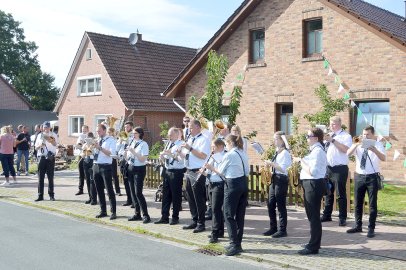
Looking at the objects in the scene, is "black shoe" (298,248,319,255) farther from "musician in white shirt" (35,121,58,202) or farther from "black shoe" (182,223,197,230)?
"musician in white shirt" (35,121,58,202)

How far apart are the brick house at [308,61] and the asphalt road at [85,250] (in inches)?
403

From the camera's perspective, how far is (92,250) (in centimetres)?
813

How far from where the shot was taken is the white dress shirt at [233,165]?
787cm

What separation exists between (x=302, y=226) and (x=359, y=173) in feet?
5.43

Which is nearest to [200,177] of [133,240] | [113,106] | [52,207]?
[133,240]

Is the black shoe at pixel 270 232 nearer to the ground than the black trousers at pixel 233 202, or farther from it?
nearer to the ground

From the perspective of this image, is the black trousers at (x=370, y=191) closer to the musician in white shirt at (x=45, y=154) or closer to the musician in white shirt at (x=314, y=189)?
the musician in white shirt at (x=314, y=189)

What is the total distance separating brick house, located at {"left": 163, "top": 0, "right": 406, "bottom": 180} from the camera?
53.0 ft

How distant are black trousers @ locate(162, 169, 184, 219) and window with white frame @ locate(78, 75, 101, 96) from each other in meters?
22.2

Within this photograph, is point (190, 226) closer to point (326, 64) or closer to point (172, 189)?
point (172, 189)

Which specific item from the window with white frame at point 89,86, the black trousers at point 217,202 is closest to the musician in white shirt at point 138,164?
the black trousers at point 217,202

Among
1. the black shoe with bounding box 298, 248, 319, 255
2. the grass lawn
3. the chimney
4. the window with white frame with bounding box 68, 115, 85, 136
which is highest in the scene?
the chimney

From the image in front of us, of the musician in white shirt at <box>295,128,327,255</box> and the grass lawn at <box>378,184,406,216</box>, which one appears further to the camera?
the grass lawn at <box>378,184,406,216</box>

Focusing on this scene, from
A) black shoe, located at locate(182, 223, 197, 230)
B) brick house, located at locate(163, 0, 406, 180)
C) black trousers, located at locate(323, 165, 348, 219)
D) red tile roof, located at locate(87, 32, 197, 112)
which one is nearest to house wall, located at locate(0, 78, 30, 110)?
red tile roof, located at locate(87, 32, 197, 112)
